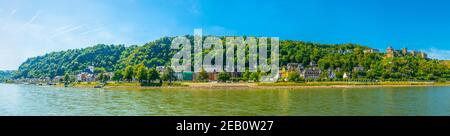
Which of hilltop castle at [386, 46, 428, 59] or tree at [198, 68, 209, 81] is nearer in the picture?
tree at [198, 68, 209, 81]

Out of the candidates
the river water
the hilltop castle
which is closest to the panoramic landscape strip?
the hilltop castle

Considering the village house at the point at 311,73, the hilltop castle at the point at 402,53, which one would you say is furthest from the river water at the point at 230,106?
the hilltop castle at the point at 402,53

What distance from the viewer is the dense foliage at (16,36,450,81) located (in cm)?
6840

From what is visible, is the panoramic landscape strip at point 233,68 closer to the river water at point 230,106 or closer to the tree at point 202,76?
the tree at point 202,76

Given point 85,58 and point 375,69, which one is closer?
point 375,69

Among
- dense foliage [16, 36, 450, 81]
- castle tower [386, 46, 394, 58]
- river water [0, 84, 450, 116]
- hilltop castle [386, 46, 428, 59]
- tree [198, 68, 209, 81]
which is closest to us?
river water [0, 84, 450, 116]

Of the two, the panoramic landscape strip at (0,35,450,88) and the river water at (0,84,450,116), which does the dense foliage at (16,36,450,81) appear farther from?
the river water at (0,84,450,116)

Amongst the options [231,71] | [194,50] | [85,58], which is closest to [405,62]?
[231,71]

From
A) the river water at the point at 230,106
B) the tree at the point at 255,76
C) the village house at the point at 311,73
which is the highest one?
the village house at the point at 311,73

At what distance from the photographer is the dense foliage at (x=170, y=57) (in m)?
68.4

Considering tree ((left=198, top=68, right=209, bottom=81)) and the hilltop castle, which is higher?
the hilltop castle
